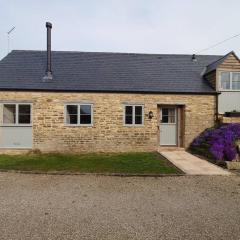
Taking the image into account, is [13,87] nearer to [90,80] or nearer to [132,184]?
[90,80]

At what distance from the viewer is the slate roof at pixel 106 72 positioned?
1568 cm

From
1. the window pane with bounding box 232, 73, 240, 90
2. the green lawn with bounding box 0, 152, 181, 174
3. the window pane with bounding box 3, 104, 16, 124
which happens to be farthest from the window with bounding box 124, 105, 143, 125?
the window pane with bounding box 3, 104, 16, 124

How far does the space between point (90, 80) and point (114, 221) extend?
1146cm

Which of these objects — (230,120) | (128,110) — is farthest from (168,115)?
(230,120)

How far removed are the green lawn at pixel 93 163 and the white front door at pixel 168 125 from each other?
5.85 feet

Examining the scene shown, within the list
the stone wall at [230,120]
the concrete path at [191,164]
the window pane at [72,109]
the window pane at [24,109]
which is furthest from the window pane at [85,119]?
the stone wall at [230,120]

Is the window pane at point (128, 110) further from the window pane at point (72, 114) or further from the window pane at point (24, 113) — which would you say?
the window pane at point (24, 113)

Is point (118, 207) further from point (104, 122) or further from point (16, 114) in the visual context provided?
point (16, 114)

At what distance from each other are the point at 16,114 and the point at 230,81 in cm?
1188

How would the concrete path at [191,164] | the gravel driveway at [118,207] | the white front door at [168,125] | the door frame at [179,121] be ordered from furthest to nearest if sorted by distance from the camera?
the white front door at [168,125]
the door frame at [179,121]
the concrete path at [191,164]
the gravel driveway at [118,207]

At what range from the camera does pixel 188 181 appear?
927cm

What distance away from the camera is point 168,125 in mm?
16500

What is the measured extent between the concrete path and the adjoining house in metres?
1.69

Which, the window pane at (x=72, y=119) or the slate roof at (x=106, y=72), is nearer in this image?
the window pane at (x=72, y=119)
